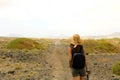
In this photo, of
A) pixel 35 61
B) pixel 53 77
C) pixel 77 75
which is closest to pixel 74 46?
pixel 77 75

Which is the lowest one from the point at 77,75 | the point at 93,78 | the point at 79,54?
the point at 93,78

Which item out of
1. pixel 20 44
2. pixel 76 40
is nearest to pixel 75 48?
pixel 76 40

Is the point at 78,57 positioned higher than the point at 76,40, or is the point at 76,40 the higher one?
the point at 76,40

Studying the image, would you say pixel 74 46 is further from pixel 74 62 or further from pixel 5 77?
pixel 5 77

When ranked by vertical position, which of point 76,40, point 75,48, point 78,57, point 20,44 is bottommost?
point 20,44

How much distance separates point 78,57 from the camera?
1492 centimetres

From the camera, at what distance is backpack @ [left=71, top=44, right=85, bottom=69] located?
48.9 ft

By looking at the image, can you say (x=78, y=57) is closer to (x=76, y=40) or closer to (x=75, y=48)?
(x=75, y=48)

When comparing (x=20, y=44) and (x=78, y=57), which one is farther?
(x=20, y=44)

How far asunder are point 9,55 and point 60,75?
16.9 metres

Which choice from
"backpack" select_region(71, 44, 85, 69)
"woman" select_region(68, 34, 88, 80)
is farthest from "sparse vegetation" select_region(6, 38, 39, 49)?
"backpack" select_region(71, 44, 85, 69)

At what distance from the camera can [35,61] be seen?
3909 cm

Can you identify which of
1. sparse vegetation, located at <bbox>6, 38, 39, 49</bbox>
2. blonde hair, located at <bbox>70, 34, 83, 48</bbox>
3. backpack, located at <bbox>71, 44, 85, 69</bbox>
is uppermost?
blonde hair, located at <bbox>70, 34, 83, 48</bbox>

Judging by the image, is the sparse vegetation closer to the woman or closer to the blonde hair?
Result: the woman
